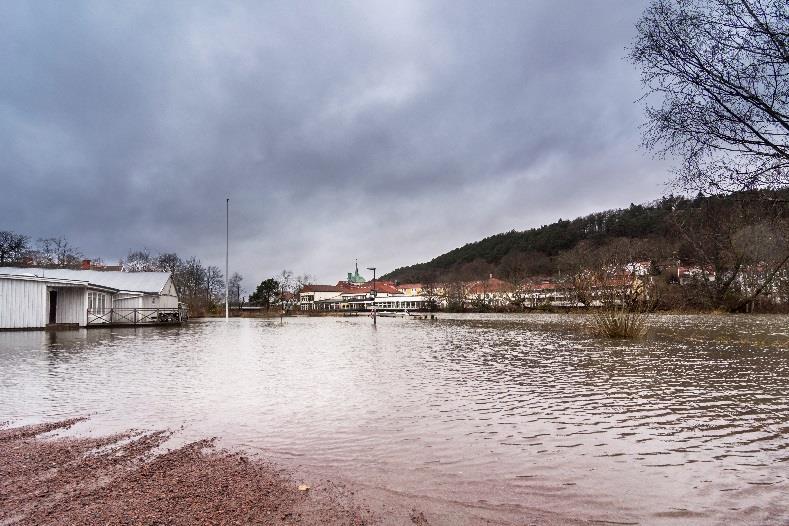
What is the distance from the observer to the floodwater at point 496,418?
433cm

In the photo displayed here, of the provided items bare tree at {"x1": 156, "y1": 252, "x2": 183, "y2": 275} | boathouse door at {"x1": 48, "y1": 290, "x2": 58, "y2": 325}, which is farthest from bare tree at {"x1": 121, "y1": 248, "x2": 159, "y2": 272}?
boathouse door at {"x1": 48, "y1": 290, "x2": 58, "y2": 325}

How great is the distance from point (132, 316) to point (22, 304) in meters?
11.4

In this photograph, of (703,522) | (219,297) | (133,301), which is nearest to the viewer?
(703,522)

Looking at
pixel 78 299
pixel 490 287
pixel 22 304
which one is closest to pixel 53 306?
pixel 78 299

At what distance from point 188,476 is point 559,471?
11.7 ft

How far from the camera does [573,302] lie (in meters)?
73.3

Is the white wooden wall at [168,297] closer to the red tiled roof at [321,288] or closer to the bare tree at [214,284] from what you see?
the bare tree at [214,284]

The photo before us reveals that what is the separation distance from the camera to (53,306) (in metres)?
34.0

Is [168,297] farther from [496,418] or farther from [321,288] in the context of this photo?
[321,288]

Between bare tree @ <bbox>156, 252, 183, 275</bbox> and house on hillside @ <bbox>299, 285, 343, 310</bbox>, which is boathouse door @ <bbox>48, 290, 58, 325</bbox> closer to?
bare tree @ <bbox>156, 252, 183, 275</bbox>

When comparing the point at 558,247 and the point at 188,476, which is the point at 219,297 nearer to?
the point at 558,247

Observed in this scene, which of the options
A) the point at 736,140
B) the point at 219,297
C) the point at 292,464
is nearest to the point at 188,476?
the point at 292,464

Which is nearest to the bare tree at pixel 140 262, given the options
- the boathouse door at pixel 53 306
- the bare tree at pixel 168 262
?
the bare tree at pixel 168 262

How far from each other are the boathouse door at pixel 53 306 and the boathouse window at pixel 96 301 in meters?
2.25
